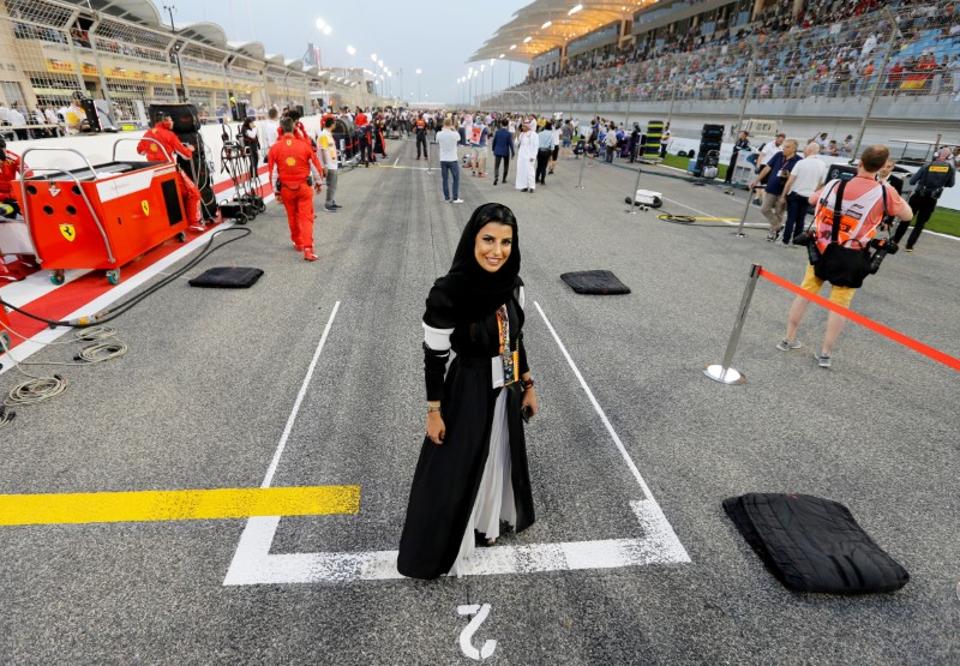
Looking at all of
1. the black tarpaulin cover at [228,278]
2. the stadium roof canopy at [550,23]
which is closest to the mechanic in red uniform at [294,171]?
the black tarpaulin cover at [228,278]

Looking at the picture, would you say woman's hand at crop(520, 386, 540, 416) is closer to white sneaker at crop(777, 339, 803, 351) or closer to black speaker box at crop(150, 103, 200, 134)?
white sneaker at crop(777, 339, 803, 351)

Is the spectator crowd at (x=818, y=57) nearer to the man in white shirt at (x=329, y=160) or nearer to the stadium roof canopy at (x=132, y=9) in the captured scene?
the man in white shirt at (x=329, y=160)

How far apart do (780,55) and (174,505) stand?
113ft

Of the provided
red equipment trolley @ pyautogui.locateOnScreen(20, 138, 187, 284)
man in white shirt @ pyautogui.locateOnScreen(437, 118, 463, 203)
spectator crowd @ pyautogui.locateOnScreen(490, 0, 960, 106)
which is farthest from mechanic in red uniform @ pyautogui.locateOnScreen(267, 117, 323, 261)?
spectator crowd @ pyautogui.locateOnScreen(490, 0, 960, 106)

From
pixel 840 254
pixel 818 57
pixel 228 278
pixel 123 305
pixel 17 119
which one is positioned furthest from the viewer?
pixel 818 57

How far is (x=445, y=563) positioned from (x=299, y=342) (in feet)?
11.1

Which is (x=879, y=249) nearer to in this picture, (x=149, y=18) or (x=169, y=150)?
(x=169, y=150)

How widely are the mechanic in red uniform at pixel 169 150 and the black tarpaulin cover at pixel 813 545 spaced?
31.2ft

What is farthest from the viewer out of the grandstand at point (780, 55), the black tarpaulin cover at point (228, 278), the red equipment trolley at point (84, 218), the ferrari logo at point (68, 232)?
the grandstand at point (780, 55)

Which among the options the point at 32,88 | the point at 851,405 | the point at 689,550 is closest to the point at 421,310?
the point at 689,550

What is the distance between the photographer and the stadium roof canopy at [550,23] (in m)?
51.0

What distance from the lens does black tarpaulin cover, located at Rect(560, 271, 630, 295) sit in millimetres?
6680

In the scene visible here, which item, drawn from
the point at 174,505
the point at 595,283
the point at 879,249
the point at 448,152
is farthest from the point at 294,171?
the point at 879,249

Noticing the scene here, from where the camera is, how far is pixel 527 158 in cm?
1416
